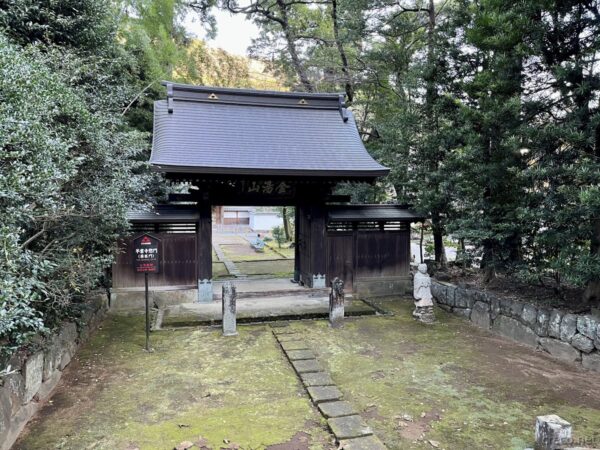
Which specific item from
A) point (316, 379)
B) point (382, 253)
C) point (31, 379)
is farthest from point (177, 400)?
point (382, 253)

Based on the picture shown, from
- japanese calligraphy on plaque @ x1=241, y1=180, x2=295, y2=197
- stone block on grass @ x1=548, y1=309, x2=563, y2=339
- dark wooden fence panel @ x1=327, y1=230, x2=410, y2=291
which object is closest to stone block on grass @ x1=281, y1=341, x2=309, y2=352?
dark wooden fence panel @ x1=327, y1=230, x2=410, y2=291

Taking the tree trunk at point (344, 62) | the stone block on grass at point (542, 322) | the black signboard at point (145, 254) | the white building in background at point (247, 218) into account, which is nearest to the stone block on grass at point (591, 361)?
the stone block on grass at point (542, 322)

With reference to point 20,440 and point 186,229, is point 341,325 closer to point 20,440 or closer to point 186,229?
point 186,229

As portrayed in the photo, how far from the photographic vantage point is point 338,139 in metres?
10.5

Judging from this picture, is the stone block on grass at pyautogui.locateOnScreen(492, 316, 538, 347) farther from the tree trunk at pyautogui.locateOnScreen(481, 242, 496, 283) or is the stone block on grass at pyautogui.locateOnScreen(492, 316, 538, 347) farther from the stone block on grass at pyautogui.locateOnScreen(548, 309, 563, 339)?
the tree trunk at pyautogui.locateOnScreen(481, 242, 496, 283)

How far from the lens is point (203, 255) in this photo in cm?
918

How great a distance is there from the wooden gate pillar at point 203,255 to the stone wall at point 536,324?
5.57 meters

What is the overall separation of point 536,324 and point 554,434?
3.56 metres

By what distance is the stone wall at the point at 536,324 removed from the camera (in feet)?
18.2

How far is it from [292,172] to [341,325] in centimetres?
344

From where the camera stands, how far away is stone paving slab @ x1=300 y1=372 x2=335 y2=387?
16.4 feet

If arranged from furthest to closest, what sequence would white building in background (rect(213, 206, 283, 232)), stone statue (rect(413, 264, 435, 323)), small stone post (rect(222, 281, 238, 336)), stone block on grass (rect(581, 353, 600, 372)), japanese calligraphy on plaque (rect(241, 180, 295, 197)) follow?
white building in background (rect(213, 206, 283, 232)) → japanese calligraphy on plaque (rect(241, 180, 295, 197)) → stone statue (rect(413, 264, 435, 323)) → small stone post (rect(222, 281, 238, 336)) → stone block on grass (rect(581, 353, 600, 372))

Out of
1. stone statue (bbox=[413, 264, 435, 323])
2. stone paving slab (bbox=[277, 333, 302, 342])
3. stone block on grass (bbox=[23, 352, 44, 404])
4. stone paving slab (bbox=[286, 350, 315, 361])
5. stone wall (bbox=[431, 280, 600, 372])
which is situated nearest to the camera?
stone block on grass (bbox=[23, 352, 44, 404])

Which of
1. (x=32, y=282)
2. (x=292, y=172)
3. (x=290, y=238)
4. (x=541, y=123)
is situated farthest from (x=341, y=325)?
(x=290, y=238)
